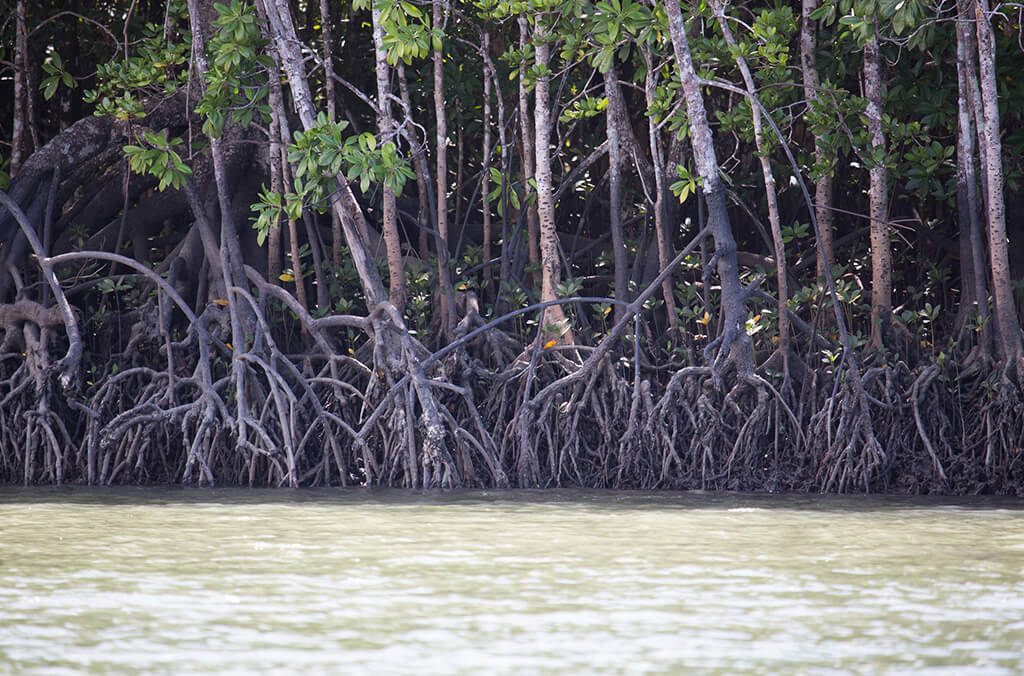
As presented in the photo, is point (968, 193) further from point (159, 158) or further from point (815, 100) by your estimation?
point (159, 158)

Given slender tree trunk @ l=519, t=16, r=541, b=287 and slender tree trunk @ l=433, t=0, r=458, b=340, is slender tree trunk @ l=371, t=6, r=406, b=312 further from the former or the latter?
slender tree trunk @ l=519, t=16, r=541, b=287

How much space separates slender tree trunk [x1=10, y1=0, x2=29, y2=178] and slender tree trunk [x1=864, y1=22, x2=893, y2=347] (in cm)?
504

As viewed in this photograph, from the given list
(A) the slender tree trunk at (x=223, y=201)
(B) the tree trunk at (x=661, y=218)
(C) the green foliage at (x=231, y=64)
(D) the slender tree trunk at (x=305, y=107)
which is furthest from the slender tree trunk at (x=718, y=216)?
(A) the slender tree trunk at (x=223, y=201)

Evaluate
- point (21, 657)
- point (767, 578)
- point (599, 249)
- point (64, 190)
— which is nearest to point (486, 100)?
point (599, 249)

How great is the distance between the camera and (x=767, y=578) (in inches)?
169

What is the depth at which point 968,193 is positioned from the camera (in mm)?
7074

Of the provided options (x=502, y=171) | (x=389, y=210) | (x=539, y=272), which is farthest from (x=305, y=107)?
(x=539, y=272)

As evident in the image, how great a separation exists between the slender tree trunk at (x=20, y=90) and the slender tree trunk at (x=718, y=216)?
4058mm

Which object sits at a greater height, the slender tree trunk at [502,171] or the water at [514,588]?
the slender tree trunk at [502,171]

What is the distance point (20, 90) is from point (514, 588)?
18.9 feet

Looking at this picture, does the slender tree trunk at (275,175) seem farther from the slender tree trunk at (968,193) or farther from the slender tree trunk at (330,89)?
the slender tree trunk at (968,193)

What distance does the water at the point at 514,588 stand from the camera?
3319 millimetres

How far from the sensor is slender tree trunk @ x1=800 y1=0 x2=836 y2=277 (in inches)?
285

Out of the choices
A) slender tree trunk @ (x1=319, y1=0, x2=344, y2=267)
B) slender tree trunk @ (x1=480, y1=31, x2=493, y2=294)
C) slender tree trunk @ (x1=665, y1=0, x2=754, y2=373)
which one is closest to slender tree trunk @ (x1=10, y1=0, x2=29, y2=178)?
slender tree trunk @ (x1=319, y1=0, x2=344, y2=267)
